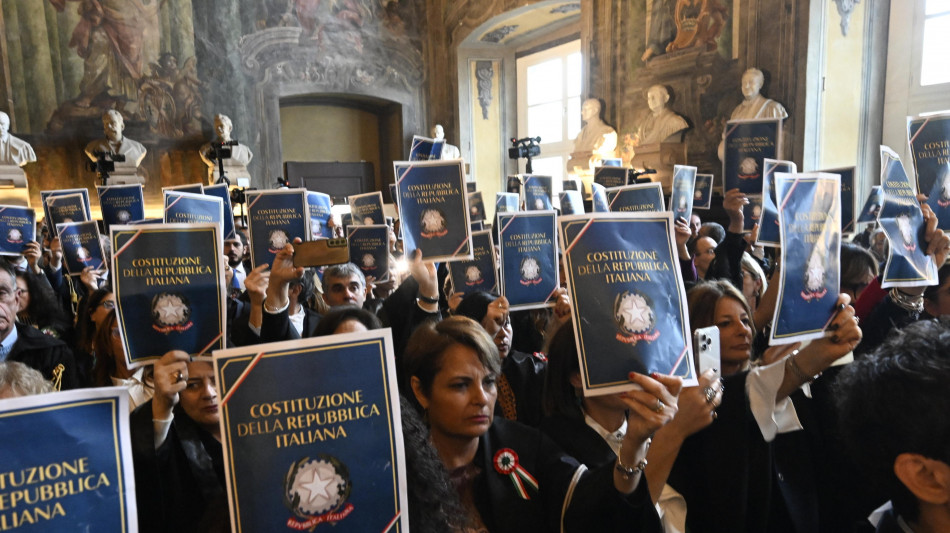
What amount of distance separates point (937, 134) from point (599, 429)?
231 centimetres

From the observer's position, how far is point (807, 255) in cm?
176

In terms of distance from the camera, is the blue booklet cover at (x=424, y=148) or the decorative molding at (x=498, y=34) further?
the decorative molding at (x=498, y=34)

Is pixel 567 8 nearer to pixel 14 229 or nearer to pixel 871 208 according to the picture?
pixel 871 208

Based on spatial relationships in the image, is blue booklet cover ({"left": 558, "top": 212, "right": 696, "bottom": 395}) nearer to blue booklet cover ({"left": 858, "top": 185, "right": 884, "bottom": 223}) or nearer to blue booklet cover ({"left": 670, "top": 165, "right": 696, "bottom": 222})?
blue booklet cover ({"left": 670, "top": 165, "right": 696, "bottom": 222})

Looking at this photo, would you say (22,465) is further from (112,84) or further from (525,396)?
(112,84)

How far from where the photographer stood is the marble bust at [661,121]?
28.9ft

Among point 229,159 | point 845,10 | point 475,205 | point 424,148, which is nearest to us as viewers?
point 424,148

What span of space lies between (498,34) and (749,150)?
10536mm

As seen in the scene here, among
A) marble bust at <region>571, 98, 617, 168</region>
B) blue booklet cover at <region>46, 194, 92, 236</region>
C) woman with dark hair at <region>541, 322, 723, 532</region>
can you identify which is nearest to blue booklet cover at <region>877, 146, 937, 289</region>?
woman with dark hair at <region>541, 322, 723, 532</region>

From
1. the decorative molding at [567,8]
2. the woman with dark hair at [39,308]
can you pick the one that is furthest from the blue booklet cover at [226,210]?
the decorative molding at [567,8]

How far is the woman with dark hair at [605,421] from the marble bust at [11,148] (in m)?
11.0

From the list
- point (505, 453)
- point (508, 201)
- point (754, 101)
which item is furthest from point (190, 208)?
point (754, 101)

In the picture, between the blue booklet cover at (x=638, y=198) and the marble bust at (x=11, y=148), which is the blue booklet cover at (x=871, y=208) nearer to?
the blue booklet cover at (x=638, y=198)

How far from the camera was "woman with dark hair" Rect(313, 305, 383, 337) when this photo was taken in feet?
7.25
